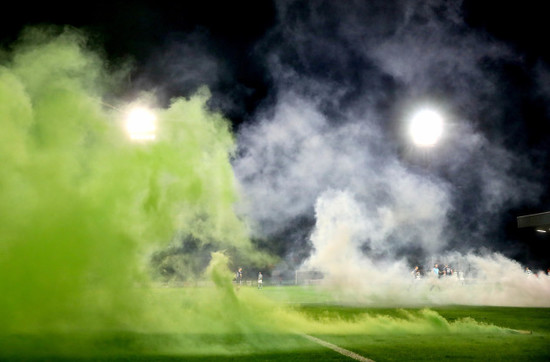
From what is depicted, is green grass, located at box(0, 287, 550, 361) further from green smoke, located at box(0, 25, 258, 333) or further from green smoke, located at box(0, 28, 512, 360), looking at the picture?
green smoke, located at box(0, 25, 258, 333)

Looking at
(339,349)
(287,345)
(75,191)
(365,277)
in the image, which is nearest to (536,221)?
(365,277)

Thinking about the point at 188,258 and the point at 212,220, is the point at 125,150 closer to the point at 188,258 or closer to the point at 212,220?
the point at 212,220

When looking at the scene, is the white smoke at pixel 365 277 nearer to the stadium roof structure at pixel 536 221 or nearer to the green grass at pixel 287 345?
the stadium roof structure at pixel 536 221

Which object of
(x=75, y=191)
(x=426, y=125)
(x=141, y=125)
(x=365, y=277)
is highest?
(x=426, y=125)

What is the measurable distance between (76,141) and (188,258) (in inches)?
413

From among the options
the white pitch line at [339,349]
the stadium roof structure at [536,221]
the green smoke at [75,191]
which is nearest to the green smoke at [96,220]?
the green smoke at [75,191]

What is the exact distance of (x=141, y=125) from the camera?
1232cm

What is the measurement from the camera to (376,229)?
2448 cm

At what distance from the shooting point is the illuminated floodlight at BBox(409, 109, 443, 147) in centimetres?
1889

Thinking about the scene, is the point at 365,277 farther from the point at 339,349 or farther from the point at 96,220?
the point at 96,220

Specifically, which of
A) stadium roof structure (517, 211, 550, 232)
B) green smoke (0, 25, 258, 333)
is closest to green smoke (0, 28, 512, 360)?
green smoke (0, 25, 258, 333)

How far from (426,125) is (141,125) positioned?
1221 centimetres

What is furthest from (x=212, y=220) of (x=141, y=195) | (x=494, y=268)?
(x=494, y=268)

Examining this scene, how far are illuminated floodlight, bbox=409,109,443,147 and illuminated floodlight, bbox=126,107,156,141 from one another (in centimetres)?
1144
